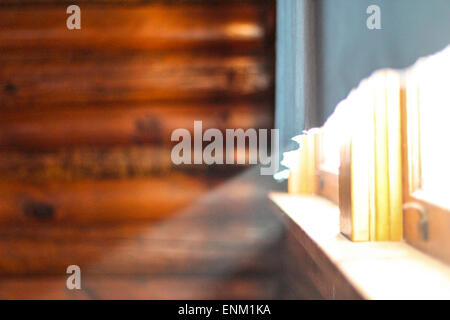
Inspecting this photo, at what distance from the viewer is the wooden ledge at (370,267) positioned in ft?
2.67

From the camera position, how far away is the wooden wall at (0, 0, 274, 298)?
2.27 metres

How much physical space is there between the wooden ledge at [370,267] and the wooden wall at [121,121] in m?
0.99

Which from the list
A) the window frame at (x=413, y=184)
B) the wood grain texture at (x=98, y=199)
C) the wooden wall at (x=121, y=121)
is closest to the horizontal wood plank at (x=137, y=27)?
the wooden wall at (x=121, y=121)

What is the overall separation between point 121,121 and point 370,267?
1.67 m

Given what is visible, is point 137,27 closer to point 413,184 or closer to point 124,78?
point 124,78

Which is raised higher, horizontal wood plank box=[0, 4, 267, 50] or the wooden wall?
horizontal wood plank box=[0, 4, 267, 50]

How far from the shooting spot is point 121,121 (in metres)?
2.28

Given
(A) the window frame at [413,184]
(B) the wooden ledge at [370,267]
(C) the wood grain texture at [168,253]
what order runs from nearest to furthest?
(B) the wooden ledge at [370,267] → (A) the window frame at [413,184] → (C) the wood grain texture at [168,253]

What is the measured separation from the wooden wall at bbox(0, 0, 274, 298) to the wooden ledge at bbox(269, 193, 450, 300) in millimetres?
993

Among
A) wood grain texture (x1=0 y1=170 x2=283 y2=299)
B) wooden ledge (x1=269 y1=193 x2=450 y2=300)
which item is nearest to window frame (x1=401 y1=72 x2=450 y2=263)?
wooden ledge (x1=269 y1=193 x2=450 y2=300)

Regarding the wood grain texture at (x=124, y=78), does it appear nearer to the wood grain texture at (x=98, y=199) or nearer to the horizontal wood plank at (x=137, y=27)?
the horizontal wood plank at (x=137, y=27)

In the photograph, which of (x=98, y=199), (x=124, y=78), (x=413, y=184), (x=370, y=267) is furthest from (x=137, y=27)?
(x=370, y=267)

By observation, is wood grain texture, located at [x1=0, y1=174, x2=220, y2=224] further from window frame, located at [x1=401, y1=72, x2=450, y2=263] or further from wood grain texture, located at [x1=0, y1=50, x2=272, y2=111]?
window frame, located at [x1=401, y1=72, x2=450, y2=263]
